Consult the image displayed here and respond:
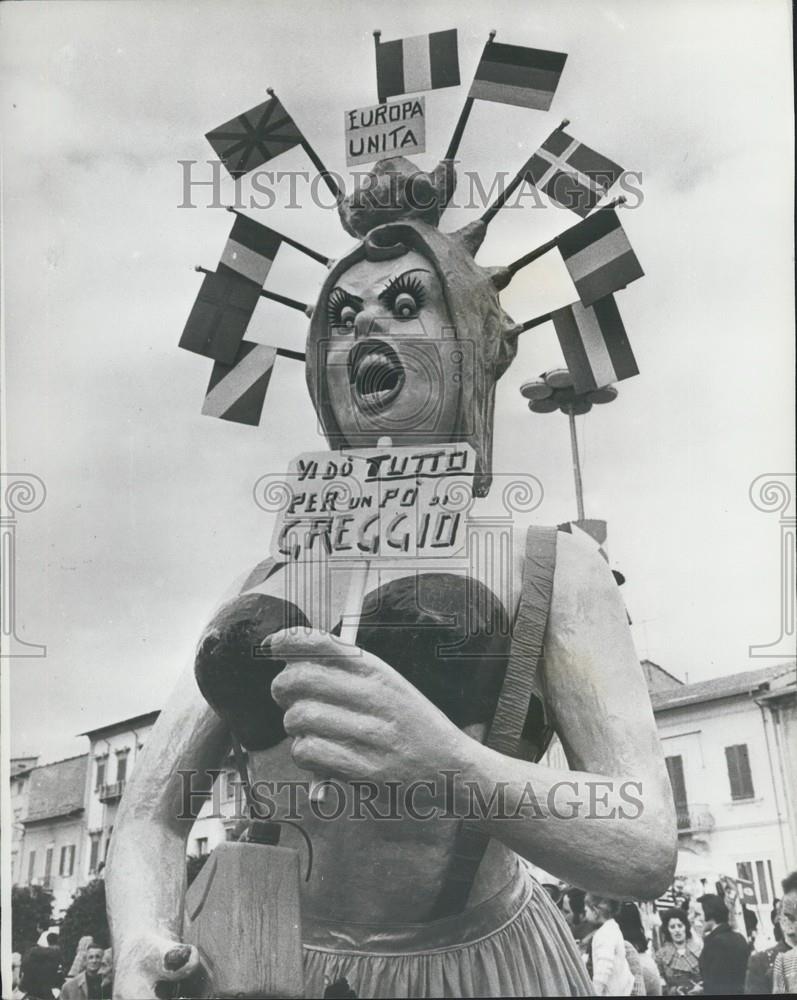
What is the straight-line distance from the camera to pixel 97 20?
5.27 metres

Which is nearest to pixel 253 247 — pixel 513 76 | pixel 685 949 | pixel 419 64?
pixel 419 64

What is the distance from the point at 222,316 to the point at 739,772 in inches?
94.4

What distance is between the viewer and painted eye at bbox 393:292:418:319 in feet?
15.0

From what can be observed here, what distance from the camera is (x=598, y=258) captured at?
493 cm

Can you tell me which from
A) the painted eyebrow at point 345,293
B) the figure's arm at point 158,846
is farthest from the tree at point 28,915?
the painted eyebrow at point 345,293

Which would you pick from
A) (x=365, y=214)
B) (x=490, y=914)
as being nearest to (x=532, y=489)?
(x=365, y=214)

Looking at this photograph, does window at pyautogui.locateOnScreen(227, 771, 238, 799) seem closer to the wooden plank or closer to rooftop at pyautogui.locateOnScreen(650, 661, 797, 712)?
the wooden plank

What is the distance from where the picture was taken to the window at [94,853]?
4660mm

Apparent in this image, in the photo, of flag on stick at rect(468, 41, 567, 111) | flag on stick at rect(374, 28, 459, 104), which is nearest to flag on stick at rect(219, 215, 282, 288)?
flag on stick at rect(374, 28, 459, 104)

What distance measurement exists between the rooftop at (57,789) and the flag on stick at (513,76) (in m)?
2.74

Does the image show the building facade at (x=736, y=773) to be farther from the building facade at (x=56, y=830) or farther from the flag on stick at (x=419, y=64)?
the flag on stick at (x=419, y=64)

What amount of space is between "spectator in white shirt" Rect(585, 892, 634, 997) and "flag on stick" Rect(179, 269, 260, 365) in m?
2.27

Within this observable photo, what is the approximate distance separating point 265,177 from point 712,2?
1768 millimetres

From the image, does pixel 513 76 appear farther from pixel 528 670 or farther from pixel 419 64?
pixel 528 670
